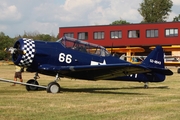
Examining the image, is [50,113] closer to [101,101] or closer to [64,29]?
[101,101]

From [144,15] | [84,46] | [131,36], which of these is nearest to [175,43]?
[131,36]

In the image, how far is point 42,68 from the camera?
1234 cm

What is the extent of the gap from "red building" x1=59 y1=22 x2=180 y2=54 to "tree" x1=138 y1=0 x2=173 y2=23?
29365mm

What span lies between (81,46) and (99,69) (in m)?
1.42

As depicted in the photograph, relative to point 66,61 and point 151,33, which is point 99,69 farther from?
point 151,33

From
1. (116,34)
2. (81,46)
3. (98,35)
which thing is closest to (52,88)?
(81,46)

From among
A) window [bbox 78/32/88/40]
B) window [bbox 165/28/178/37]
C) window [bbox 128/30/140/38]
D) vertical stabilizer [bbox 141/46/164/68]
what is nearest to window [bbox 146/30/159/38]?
window [bbox 165/28/178/37]

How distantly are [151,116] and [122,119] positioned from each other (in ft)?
2.49

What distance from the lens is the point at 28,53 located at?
12055 mm

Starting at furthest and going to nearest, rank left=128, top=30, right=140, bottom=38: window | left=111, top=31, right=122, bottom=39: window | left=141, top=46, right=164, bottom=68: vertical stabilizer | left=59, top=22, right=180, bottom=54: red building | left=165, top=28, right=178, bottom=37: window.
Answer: left=111, top=31, right=122, bottom=39: window → left=128, top=30, right=140, bottom=38: window → left=59, top=22, right=180, bottom=54: red building → left=165, top=28, right=178, bottom=37: window → left=141, top=46, right=164, bottom=68: vertical stabilizer

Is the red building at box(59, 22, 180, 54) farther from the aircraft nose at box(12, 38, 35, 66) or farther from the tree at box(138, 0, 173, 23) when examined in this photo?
the aircraft nose at box(12, 38, 35, 66)

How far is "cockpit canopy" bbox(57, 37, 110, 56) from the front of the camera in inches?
512

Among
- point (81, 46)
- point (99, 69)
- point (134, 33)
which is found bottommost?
point (99, 69)

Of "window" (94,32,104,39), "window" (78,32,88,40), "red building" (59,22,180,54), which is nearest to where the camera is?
"red building" (59,22,180,54)
